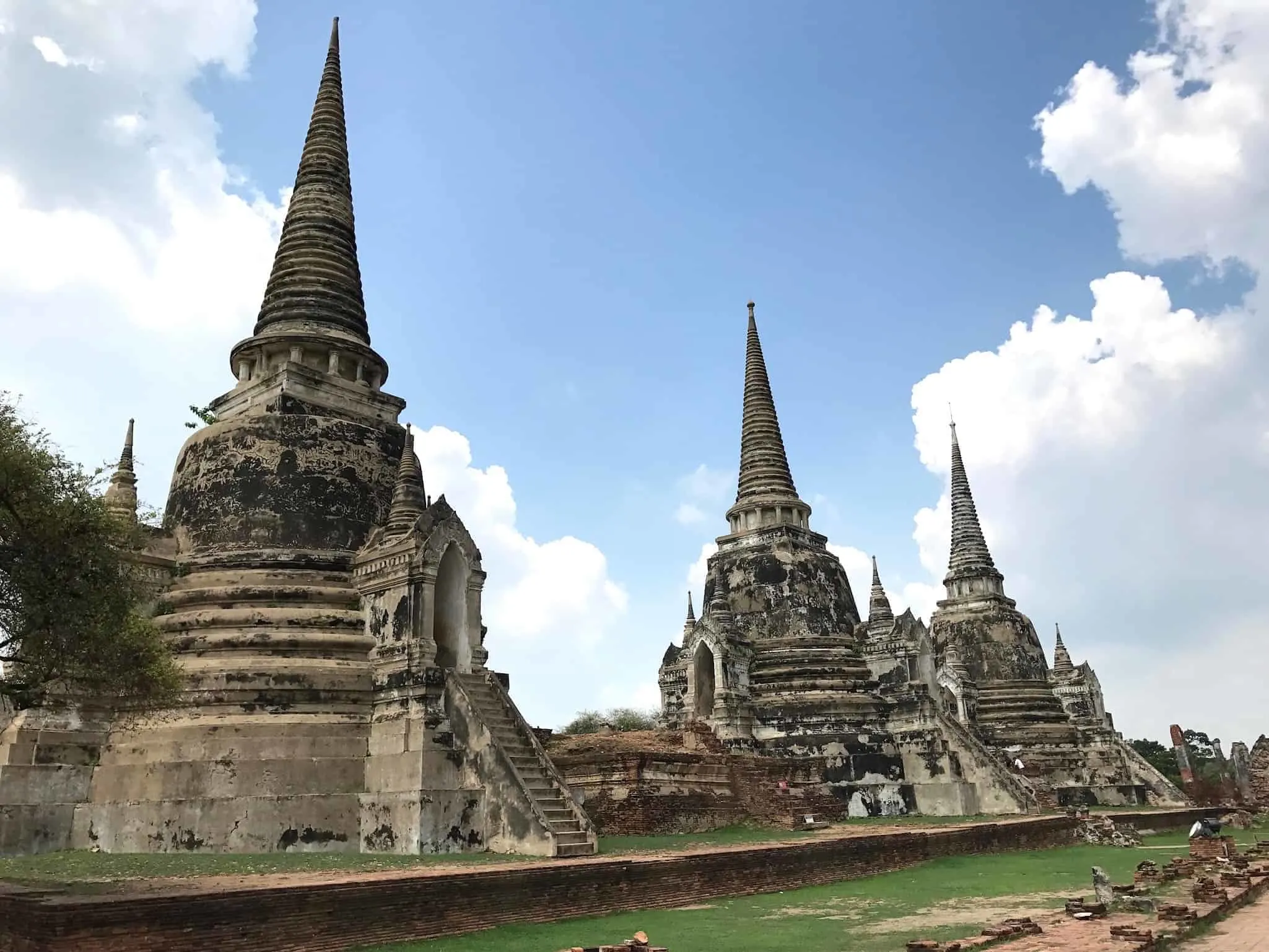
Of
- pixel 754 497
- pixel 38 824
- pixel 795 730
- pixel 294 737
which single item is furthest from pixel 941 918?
pixel 754 497

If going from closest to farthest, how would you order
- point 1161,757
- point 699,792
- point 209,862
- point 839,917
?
point 839,917 → point 209,862 → point 699,792 → point 1161,757

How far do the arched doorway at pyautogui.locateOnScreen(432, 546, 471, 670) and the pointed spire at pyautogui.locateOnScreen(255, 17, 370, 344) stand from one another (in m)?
6.76

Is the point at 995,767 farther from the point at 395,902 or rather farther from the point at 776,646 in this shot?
the point at 395,902

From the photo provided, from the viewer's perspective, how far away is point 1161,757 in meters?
65.2

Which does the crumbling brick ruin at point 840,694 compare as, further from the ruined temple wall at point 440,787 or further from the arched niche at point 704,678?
the ruined temple wall at point 440,787

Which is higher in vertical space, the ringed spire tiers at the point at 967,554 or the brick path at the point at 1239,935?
the ringed spire tiers at the point at 967,554

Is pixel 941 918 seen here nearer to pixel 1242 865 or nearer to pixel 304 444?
pixel 1242 865

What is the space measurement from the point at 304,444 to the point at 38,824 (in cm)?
801

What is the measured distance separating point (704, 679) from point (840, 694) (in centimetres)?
394

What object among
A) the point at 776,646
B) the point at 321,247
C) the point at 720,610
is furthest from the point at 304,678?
the point at 776,646

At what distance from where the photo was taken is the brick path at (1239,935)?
32.3 feet

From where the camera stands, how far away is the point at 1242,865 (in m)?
15.4

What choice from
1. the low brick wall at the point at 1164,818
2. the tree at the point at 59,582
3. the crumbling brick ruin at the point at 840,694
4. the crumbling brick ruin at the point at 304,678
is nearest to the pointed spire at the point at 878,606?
the crumbling brick ruin at the point at 840,694

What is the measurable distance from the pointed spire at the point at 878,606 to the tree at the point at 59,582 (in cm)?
2351
